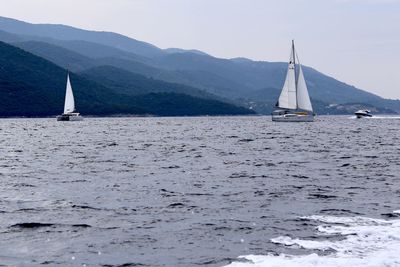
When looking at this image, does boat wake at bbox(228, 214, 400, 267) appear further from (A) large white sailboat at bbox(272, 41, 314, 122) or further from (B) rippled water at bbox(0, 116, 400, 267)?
(A) large white sailboat at bbox(272, 41, 314, 122)

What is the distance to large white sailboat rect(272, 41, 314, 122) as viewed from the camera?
158625mm

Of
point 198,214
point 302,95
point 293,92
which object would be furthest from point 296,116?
point 198,214

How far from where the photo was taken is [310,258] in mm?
18750

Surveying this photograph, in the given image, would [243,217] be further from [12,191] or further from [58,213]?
[12,191]

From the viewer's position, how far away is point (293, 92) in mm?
161125

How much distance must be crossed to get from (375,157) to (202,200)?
3284 centimetres

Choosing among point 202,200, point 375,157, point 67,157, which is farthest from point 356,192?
point 67,157

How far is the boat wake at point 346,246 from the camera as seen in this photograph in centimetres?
1855

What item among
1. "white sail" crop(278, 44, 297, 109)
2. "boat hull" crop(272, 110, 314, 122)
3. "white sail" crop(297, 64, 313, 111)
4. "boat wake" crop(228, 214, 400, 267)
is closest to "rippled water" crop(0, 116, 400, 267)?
"boat wake" crop(228, 214, 400, 267)

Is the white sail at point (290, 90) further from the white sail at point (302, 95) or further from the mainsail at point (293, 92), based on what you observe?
the white sail at point (302, 95)

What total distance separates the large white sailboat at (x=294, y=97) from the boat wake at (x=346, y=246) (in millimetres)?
132775

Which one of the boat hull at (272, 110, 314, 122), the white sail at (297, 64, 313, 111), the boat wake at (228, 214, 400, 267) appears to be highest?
the white sail at (297, 64, 313, 111)

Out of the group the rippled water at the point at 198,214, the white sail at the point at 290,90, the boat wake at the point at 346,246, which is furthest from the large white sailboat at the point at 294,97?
the boat wake at the point at 346,246

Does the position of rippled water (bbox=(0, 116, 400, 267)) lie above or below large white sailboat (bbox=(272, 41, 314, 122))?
below
